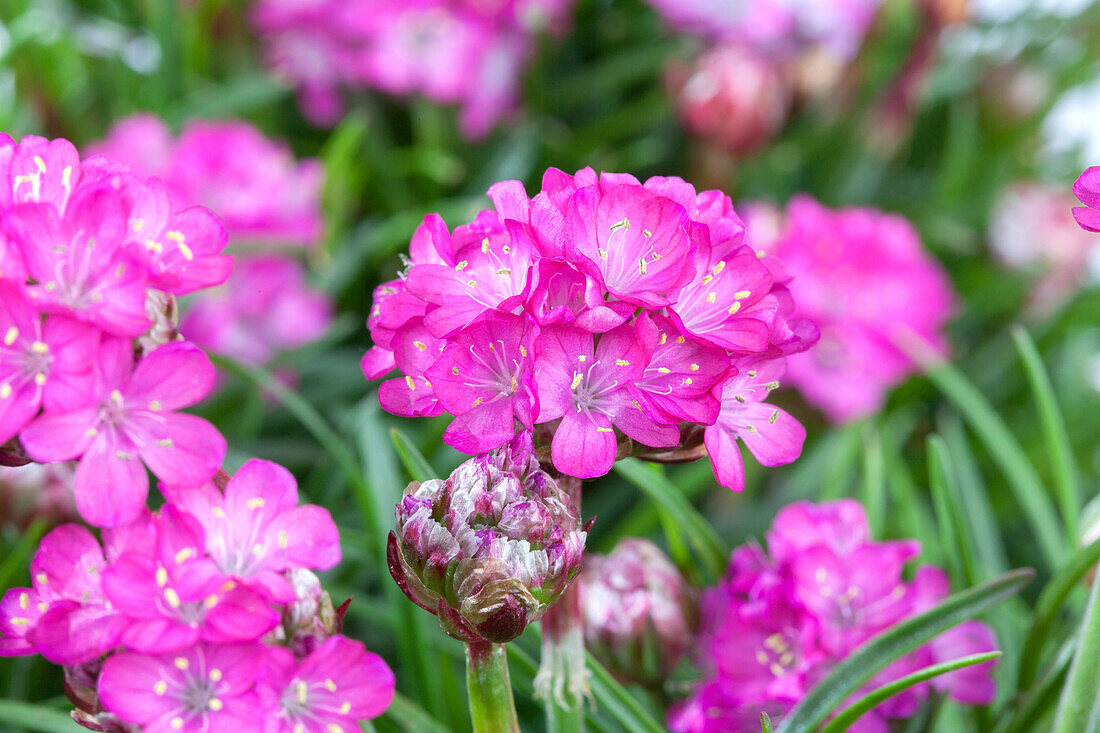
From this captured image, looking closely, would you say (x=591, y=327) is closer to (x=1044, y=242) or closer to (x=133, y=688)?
(x=133, y=688)

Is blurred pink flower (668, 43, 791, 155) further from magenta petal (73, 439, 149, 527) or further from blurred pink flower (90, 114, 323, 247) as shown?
magenta petal (73, 439, 149, 527)

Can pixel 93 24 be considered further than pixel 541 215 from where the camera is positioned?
Yes

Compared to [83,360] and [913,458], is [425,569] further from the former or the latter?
[913,458]

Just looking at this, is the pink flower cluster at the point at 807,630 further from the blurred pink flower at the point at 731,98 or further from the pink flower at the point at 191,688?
the blurred pink flower at the point at 731,98

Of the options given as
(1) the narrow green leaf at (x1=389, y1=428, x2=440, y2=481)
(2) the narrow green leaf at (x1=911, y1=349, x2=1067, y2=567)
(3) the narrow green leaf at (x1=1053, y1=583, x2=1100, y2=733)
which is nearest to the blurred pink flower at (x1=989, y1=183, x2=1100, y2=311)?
(2) the narrow green leaf at (x1=911, y1=349, x2=1067, y2=567)

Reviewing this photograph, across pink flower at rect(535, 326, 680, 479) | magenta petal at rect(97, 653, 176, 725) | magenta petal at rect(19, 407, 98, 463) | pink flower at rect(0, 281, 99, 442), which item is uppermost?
pink flower at rect(535, 326, 680, 479)

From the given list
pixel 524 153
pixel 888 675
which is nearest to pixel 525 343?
pixel 888 675
